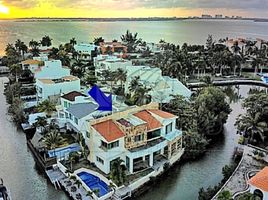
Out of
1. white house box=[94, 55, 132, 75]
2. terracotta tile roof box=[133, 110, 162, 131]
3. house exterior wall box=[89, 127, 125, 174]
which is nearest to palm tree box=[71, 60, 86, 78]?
white house box=[94, 55, 132, 75]

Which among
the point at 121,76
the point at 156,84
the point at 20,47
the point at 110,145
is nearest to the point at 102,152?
the point at 110,145

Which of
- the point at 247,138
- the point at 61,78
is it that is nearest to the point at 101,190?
the point at 247,138

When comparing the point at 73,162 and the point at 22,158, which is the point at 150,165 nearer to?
the point at 73,162

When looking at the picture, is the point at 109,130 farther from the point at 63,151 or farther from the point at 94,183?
the point at 63,151

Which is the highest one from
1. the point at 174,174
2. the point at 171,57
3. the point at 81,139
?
the point at 171,57

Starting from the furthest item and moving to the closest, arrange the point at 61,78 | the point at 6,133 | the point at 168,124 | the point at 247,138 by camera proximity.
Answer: the point at 61,78
the point at 6,133
the point at 247,138
the point at 168,124

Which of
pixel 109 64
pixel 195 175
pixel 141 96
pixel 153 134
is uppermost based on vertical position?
pixel 109 64

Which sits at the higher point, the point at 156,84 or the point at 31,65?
the point at 31,65

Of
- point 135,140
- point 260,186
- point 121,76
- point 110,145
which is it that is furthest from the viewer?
point 121,76
